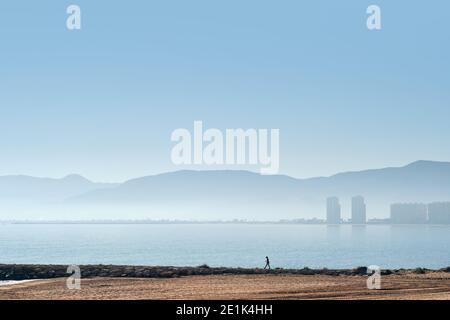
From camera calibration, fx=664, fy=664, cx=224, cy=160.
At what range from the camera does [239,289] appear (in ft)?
115

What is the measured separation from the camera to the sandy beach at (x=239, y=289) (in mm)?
30625

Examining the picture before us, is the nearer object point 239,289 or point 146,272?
point 239,289

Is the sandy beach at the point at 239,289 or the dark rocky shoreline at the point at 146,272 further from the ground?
the sandy beach at the point at 239,289

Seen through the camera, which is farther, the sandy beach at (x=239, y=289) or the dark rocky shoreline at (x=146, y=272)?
the dark rocky shoreline at (x=146, y=272)

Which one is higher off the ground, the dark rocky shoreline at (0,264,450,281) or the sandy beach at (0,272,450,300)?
the sandy beach at (0,272,450,300)

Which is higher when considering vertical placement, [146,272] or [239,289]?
[239,289]

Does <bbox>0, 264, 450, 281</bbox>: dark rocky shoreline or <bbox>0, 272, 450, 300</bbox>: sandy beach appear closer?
<bbox>0, 272, 450, 300</bbox>: sandy beach

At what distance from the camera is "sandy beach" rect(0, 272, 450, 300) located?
100 ft
